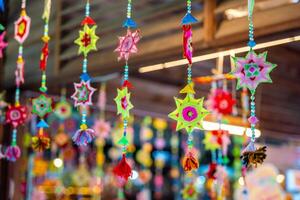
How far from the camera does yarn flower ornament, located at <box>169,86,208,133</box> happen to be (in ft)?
6.81

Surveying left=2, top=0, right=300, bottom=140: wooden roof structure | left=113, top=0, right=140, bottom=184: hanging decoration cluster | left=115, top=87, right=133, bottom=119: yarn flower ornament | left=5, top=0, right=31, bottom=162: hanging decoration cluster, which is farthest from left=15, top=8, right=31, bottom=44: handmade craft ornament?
left=2, top=0, right=300, bottom=140: wooden roof structure

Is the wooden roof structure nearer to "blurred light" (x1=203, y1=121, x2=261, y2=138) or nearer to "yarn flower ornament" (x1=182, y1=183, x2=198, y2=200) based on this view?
"blurred light" (x1=203, y1=121, x2=261, y2=138)

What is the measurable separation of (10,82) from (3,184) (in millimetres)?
885

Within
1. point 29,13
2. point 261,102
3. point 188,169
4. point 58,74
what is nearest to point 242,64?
point 188,169

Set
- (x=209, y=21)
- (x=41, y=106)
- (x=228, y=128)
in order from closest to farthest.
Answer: (x=41, y=106) < (x=209, y=21) < (x=228, y=128)

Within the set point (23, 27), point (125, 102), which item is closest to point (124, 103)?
point (125, 102)

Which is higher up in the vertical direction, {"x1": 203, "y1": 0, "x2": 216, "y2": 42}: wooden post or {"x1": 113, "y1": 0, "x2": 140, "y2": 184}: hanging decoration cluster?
{"x1": 203, "y1": 0, "x2": 216, "y2": 42}: wooden post

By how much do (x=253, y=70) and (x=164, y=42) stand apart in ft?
4.45

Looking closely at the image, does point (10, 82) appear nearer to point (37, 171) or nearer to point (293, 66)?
point (37, 171)

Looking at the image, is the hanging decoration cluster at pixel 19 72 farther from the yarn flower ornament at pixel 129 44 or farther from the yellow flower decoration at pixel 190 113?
the yellow flower decoration at pixel 190 113

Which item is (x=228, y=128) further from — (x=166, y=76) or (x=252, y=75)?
(x=252, y=75)

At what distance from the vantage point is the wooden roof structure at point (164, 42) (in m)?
2.89

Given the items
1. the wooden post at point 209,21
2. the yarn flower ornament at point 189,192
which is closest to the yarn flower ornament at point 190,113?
the wooden post at point 209,21

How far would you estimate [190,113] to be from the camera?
210 cm
